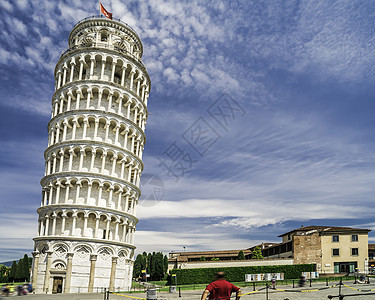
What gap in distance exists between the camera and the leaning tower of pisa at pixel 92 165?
46.2 meters

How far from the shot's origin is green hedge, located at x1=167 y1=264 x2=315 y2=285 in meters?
55.4

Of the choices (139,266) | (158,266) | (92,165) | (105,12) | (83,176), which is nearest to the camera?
(83,176)

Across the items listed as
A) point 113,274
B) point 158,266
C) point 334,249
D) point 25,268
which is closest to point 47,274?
point 113,274

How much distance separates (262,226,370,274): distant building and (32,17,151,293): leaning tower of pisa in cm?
2898

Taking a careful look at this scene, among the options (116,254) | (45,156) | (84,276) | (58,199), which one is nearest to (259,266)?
(116,254)

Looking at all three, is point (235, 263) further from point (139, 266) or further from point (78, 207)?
point (139, 266)

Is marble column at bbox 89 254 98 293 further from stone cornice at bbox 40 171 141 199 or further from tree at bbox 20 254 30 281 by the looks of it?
tree at bbox 20 254 30 281

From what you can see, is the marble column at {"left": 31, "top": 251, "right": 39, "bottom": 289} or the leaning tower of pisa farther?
the leaning tower of pisa

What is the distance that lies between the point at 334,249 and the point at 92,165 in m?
43.0

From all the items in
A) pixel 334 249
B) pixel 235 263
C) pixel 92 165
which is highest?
pixel 92 165

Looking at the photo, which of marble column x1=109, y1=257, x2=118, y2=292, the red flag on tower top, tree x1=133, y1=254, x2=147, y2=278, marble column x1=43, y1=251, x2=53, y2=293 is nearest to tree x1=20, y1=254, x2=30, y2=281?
tree x1=133, y1=254, x2=147, y2=278

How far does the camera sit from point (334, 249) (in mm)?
59344

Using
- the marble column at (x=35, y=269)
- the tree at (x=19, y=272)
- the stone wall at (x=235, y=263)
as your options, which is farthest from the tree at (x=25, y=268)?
the stone wall at (x=235, y=263)

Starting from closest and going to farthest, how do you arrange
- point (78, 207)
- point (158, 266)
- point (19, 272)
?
1. point (78, 207)
2. point (158, 266)
3. point (19, 272)
